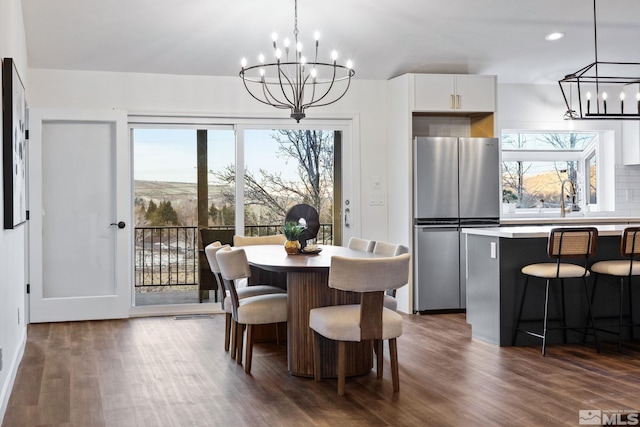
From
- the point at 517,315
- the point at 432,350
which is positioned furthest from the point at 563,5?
the point at 432,350

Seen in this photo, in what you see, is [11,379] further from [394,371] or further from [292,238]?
[394,371]

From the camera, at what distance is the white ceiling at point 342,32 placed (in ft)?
17.8

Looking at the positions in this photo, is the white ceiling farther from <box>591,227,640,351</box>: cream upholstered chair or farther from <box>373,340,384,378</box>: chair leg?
<box>373,340,384,378</box>: chair leg

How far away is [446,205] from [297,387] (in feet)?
10.5

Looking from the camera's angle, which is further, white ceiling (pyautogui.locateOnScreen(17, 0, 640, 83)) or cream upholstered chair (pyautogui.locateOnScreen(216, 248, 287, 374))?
white ceiling (pyautogui.locateOnScreen(17, 0, 640, 83))

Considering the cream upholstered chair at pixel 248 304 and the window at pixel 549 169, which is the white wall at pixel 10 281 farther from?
the window at pixel 549 169

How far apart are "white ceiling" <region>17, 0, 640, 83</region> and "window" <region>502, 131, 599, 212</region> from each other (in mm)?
1183

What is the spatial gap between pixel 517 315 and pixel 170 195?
365cm

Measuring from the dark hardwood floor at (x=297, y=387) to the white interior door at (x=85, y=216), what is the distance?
980mm

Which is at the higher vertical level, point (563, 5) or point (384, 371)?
point (563, 5)

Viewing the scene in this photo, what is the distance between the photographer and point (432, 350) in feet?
16.1

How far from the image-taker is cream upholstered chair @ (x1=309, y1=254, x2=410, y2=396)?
143 inches

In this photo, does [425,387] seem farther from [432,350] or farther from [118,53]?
[118,53]

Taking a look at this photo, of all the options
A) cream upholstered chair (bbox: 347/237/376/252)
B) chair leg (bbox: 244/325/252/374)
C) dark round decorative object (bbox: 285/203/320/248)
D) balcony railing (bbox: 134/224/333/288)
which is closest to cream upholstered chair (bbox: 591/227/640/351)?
cream upholstered chair (bbox: 347/237/376/252)
